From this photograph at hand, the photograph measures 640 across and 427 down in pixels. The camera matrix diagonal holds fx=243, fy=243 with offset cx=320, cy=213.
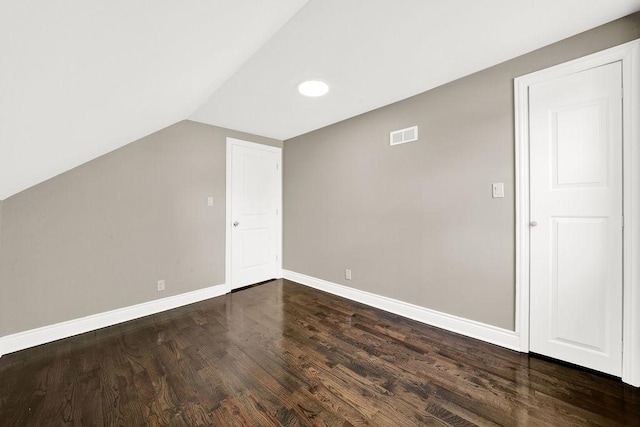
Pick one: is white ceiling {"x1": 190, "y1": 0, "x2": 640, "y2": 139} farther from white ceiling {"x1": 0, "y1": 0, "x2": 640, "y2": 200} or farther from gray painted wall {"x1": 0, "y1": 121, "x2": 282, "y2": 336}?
gray painted wall {"x1": 0, "y1": 121, "x2": 282, "y2": 336}

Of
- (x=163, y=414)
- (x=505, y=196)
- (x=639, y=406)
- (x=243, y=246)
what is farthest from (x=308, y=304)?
(x=639, y=406)

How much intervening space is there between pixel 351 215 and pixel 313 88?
1560mm

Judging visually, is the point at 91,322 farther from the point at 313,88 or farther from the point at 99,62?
the point at 313,88

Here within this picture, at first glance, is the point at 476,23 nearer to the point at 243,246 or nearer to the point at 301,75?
the point at 301,75

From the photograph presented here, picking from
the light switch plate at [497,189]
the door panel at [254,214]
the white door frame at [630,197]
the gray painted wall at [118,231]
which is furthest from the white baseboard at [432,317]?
the gray painted wall at [118,231]

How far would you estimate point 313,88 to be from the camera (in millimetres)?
2350

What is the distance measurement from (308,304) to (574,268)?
96.0 inches

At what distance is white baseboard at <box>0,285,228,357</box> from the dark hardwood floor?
91 millimetres

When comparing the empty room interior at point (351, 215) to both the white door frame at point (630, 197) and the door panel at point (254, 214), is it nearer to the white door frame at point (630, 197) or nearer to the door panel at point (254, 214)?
the white door frame at point (630, 197)

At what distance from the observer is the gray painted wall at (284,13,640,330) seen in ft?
6.64

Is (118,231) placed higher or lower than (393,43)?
lower

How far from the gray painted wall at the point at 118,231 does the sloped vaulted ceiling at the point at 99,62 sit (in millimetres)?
399

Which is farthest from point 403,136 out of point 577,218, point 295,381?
point 295,381

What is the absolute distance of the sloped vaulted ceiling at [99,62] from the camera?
2.05ft
